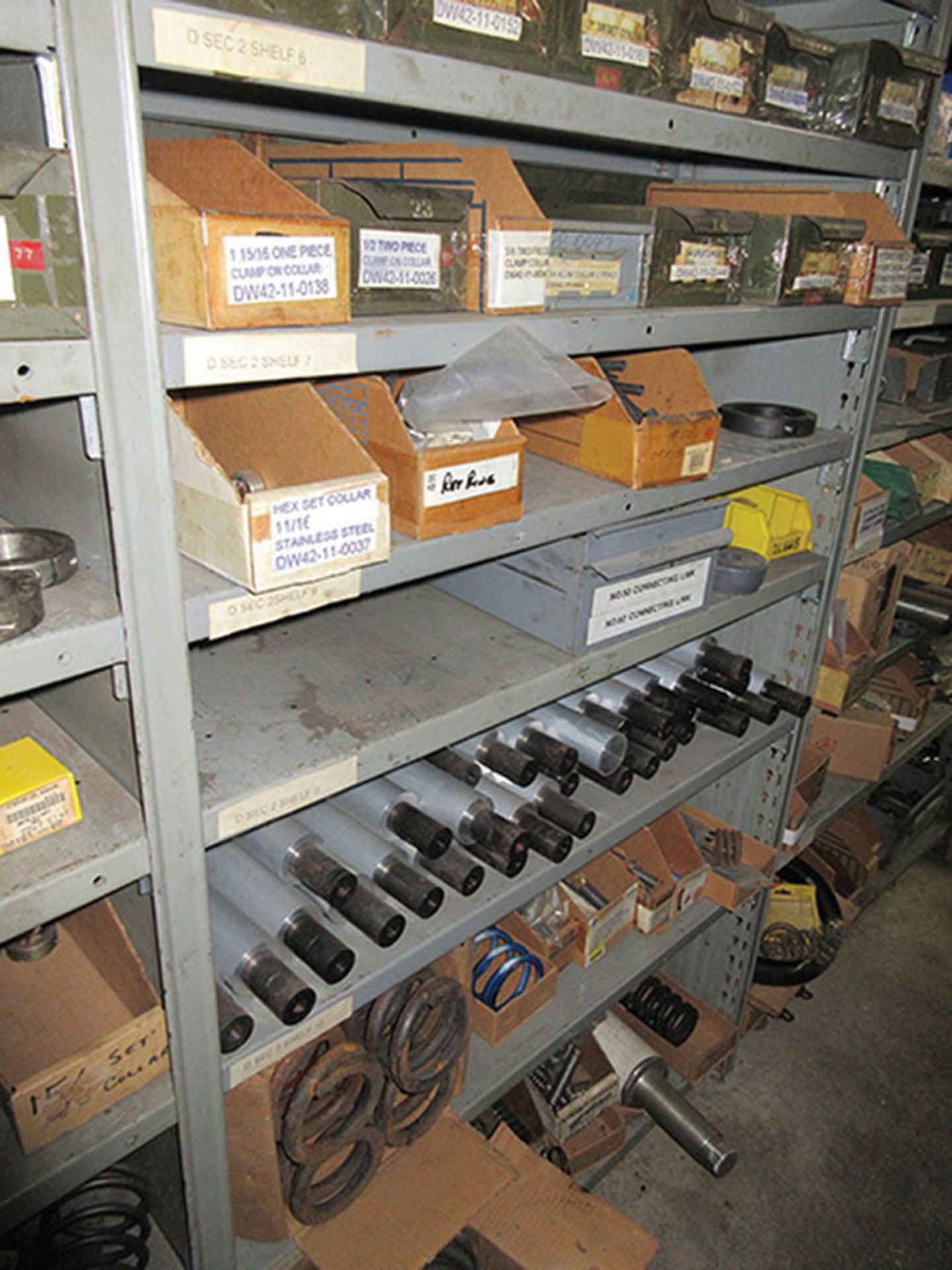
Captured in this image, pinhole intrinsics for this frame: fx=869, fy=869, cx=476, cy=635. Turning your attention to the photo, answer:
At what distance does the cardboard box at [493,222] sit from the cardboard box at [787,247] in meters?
0.41

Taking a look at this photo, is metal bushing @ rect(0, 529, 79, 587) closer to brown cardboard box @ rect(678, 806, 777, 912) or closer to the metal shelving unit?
the metal shelving unit

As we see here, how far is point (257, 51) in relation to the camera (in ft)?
2.11

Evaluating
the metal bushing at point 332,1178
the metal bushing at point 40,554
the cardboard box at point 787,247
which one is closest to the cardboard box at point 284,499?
the metal bushing at point 40,554

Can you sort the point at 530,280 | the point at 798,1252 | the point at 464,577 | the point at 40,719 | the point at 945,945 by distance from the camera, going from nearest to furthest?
the point at 530,280 → the point at 40,719 → the point at 464,577 → the point at 798,1252 → the point at 945,945

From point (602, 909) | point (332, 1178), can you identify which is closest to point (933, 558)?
point (602, 909)

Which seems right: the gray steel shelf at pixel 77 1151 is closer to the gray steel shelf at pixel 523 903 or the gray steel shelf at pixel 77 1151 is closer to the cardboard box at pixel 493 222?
the gray steel shelf at pixel 523 903

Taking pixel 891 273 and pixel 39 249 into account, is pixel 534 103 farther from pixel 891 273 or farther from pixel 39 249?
pixel 891 273

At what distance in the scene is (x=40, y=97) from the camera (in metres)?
0.61

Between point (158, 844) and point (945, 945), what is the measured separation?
261 cm

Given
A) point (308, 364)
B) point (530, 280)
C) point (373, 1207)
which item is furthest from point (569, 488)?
point (373, 1207)

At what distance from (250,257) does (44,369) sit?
0.18 meters

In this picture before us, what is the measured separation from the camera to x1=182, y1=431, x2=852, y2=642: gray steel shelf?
78 cm

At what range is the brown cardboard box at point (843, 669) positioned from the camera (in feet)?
6.67

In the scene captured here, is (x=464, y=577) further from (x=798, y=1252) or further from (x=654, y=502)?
(x=798, y=1252)
